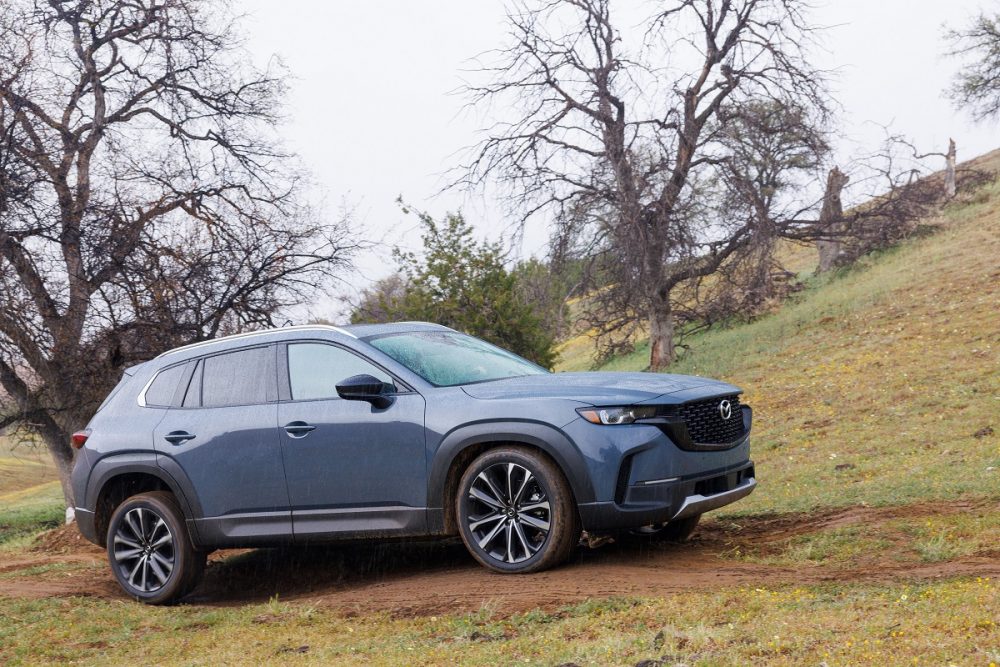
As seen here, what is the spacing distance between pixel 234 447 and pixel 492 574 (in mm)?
2065

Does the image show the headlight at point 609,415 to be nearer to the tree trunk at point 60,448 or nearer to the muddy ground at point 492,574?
the muddy ground at point 492,574

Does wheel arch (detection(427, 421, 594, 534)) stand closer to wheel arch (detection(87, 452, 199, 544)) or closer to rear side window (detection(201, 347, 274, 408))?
rear side window (detection(201, 347, 274, 408))

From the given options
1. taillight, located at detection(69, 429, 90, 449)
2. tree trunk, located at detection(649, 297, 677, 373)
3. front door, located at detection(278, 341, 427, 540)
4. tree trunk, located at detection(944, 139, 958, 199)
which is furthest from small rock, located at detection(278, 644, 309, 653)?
tree trunk, located at detection(944, 139, 958, 199)

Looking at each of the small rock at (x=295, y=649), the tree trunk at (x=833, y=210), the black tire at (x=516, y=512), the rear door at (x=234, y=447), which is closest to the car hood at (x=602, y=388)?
the black tire at (x=516, y=512)

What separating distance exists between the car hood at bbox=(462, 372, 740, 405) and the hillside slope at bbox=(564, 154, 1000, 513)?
2417mm

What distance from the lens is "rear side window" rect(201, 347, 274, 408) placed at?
7.34 metres

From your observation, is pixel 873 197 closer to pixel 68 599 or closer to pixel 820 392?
pixel 820 392

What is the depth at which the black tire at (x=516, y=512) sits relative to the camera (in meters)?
6.23

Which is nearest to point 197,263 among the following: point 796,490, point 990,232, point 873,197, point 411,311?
point 411,311

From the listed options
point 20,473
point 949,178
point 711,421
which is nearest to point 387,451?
point 711,421

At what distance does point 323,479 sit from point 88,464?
217 cm

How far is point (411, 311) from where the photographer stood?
73.8 feet

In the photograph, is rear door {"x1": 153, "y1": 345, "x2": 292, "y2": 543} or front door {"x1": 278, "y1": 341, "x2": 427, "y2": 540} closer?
front door {"x1": 278, "y1": 341, "x2": 427, "y2": 540}

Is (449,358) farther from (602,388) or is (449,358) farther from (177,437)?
(177,437)
